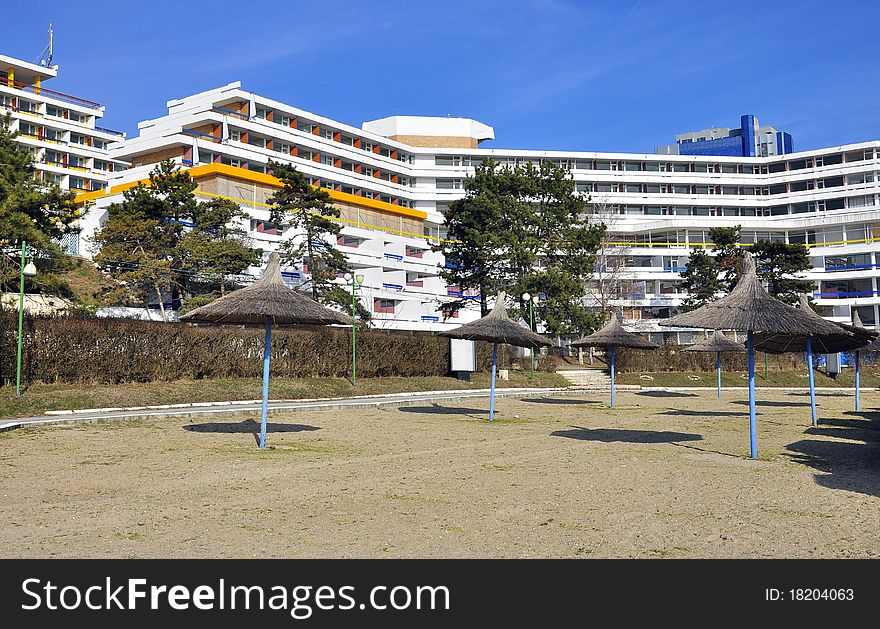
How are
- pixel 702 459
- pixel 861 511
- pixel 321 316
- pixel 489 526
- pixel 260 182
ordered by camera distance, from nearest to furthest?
pixel 489 526 → pixel 861 511 → pixel 702 459 → pixel 321 316 → pixel 260 182

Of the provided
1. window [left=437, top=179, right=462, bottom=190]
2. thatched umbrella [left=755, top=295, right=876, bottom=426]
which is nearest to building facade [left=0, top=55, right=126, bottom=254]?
window [left=437, top=179, right=462, bottom=190]

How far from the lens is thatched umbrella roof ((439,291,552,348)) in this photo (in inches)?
871

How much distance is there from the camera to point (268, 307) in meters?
14.7

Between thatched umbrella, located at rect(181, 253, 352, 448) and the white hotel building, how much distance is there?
33.6m

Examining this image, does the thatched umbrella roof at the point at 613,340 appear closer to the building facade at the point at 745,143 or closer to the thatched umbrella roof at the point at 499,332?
the thatched umbrella roof at the point at 499,332

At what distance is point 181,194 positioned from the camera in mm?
37688

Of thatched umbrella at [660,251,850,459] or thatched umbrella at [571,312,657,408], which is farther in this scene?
thatched umbrella at [571,312,657,408]

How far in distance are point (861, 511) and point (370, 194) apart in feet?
217

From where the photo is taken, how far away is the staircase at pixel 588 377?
139ft

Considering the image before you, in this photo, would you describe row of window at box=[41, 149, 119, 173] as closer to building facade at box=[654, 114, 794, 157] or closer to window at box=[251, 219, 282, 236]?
window at box=[251, 219, 282, 236]

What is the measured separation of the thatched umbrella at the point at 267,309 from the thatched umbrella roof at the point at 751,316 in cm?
647

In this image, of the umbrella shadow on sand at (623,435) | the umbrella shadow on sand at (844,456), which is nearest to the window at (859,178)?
the umbrella shadow on sand at (844,456)
